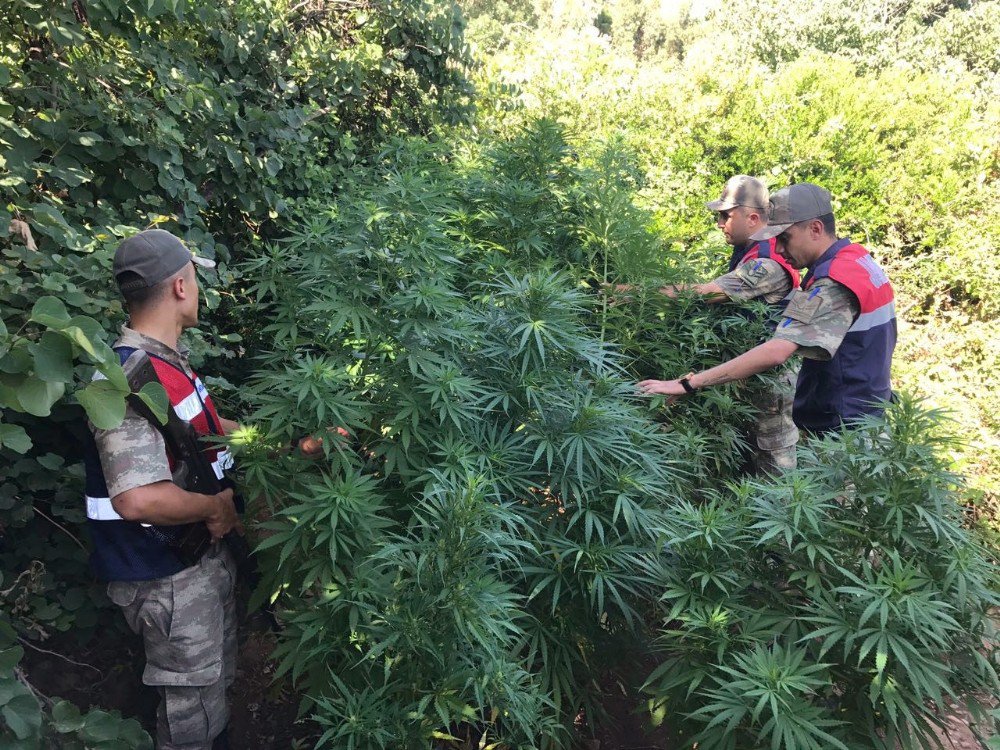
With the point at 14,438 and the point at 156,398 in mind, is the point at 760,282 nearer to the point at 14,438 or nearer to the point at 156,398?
the point at 156,398

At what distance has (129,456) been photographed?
192cm

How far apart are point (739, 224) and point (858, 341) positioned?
99 centimetres

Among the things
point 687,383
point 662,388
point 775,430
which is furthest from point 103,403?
point 775,430

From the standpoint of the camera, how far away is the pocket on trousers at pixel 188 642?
2152 millimetres

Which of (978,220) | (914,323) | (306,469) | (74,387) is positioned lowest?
(914,323)

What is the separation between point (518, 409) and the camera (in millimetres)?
2361

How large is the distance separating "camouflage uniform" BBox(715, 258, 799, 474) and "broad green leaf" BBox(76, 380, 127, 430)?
275 cm

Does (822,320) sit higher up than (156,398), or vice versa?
(156,398)

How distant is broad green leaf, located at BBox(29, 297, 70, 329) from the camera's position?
1.18 metres

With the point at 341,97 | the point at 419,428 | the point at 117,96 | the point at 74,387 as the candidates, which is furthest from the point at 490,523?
the point at 341,97

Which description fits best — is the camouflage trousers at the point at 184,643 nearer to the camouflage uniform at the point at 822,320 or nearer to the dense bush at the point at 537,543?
the dense bush at the point at 537,543

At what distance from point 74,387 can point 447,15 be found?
3.48m

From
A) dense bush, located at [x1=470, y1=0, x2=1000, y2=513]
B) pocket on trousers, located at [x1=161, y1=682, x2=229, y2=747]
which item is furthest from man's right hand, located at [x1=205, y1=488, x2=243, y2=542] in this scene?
dense bush, located at [x1=470, y1=0, x2=1000, y2=513]

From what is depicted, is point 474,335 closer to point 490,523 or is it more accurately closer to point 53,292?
point 490,523
